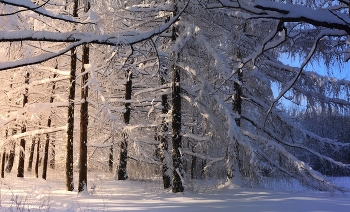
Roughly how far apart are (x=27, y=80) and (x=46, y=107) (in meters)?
6.50

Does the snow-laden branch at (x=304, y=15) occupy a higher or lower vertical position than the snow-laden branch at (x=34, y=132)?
higher

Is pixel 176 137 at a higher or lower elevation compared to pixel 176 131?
lower

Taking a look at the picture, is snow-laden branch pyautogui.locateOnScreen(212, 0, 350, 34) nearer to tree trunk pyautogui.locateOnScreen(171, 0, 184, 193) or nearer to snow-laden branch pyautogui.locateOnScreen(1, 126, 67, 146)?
tree trunk pyautogui.locateOnScreen(171, 0, 184, 193)

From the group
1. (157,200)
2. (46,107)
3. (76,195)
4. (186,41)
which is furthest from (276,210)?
(46,107)

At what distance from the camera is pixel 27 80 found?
1862 centimetres

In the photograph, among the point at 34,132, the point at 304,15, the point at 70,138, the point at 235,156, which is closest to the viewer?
the point at 304,15

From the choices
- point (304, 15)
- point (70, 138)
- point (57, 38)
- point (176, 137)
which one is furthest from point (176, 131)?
point (304, 15)

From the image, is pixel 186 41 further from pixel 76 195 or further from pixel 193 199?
pixel 76 195

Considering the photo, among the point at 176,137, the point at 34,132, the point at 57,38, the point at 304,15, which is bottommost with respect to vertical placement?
the point at 176,137

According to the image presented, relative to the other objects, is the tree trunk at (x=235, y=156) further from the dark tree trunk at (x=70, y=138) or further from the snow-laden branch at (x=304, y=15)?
the snow-laden branch at (x=304, y=15)

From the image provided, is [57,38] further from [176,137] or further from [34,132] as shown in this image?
[34,132]

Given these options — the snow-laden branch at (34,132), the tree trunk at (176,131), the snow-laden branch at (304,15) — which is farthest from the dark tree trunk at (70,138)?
the snow-laden branch at (304,15)

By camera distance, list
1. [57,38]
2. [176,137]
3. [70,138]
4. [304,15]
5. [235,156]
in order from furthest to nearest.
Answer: [70,138] → [235,156] → [176,137] → [57,38] → [304,15]

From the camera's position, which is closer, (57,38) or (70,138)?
(57,38)
